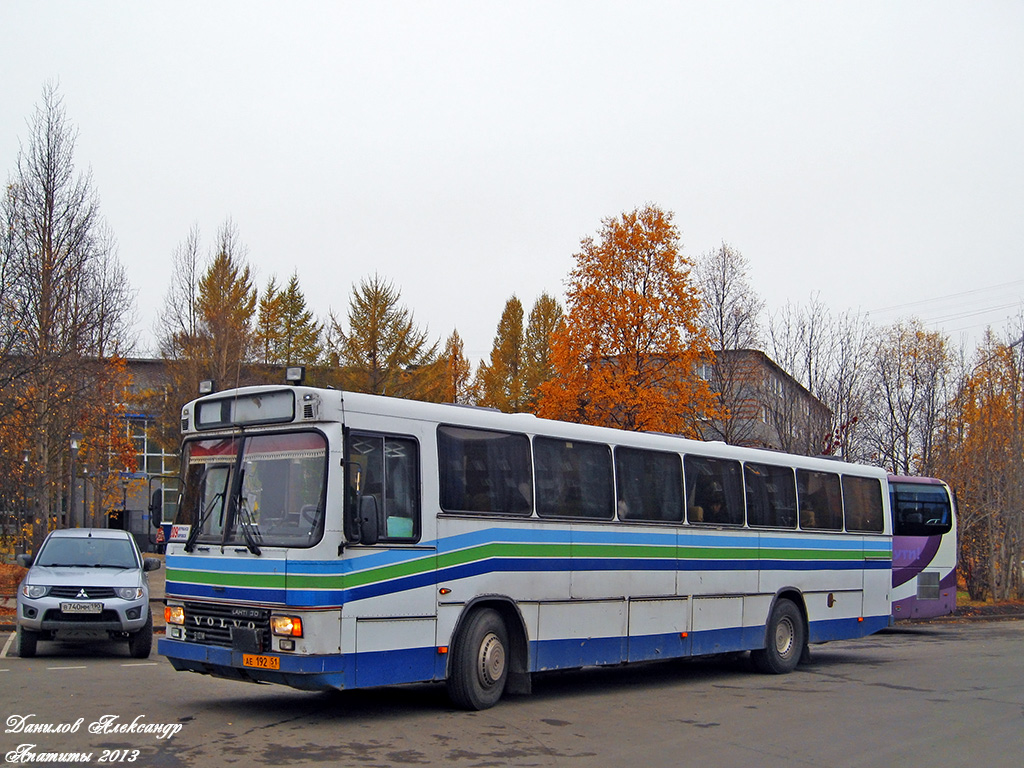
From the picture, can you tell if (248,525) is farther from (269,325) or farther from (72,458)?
(269,325)

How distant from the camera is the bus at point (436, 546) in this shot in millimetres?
9617

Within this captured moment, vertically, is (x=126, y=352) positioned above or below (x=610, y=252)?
below

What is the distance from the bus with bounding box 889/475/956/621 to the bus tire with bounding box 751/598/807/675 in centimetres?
903

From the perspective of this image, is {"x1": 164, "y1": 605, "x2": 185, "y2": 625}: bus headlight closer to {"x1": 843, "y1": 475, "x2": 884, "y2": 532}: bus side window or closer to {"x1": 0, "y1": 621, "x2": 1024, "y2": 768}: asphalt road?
{"x1": 0, "y1": 621, "x2": 1024, "y2": 768}: asphalt road

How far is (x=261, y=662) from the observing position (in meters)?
9.49

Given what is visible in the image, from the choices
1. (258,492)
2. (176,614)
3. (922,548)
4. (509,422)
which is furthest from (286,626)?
(922,548)

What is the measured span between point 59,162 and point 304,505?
20876mm

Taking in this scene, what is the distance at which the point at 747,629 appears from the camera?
49.3 feet

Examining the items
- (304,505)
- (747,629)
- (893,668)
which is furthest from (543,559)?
(893,668)

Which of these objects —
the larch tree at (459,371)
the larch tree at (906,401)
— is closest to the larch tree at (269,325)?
the larch tree at (459,371)

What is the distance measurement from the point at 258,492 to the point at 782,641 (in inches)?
361

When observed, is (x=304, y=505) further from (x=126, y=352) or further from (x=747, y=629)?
(x=126, y=352)

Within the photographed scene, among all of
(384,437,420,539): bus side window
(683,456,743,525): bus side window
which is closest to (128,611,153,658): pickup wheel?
(384,437,420,539): bus side window

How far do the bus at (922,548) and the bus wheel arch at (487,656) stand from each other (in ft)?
50.4
